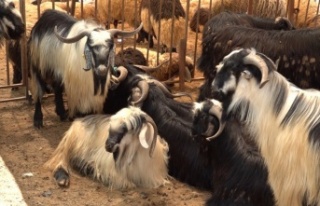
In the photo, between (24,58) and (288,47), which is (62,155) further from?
(288,47)

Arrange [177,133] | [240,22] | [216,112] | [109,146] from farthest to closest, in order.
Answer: [240,22], [177,133], [109,146], [216,112]

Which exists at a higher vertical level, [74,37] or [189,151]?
[74,37]

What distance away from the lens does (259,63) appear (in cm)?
338

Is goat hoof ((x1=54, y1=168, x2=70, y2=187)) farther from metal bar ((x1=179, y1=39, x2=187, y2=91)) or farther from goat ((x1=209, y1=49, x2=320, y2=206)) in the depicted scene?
metal bar ((x1=179, y1=39, x2=187, y2=91))

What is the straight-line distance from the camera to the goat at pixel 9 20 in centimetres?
557

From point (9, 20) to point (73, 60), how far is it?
38.6 inches

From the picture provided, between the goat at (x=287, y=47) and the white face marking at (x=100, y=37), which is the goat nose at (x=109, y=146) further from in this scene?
the goat at (x=287, y=47)

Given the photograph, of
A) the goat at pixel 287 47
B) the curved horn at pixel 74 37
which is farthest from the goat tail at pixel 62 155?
the goat at pixel 287 47

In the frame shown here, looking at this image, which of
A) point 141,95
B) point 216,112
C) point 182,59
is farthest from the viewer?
point 182,59

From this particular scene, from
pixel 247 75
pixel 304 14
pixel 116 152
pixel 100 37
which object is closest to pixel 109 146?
pixel 116 152

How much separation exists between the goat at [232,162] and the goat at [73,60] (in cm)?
126

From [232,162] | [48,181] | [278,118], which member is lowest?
[48,181]

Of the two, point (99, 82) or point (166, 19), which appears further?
point (166, 19)

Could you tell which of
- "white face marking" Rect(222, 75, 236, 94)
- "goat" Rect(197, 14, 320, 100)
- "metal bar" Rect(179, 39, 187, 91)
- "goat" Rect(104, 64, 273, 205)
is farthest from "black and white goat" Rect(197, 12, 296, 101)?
"white face marking" Rect(222, 75, 236, 94)
